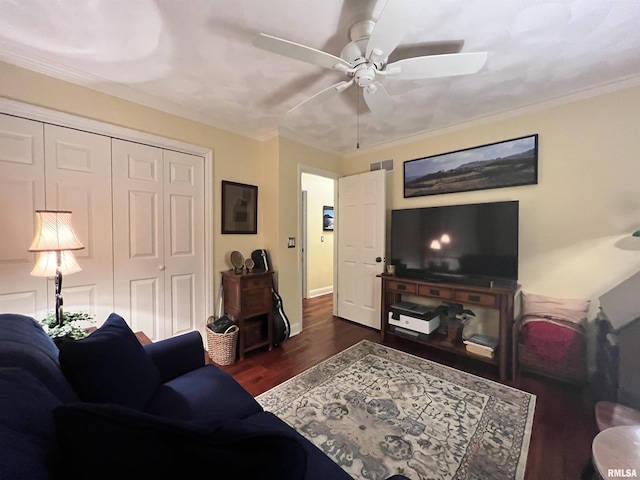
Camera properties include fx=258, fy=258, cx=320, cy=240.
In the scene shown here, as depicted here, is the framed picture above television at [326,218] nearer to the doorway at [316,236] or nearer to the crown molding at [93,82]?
the doorway at [316,236]

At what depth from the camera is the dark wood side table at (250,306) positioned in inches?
103

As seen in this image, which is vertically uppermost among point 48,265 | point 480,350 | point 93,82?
point 93,82

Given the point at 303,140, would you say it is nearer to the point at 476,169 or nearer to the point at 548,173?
the point at 476,169

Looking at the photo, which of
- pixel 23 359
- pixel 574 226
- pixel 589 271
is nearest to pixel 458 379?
pixel 589 271

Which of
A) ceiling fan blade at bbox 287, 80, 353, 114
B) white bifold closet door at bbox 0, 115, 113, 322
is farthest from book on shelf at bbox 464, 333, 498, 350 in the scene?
white bifold closet door at bbox 0, 115, 113, 322

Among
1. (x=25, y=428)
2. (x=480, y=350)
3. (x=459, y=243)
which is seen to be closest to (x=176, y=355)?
(x=25, y=428)

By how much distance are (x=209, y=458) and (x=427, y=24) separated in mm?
2110

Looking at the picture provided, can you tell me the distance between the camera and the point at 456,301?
2482 millimetres

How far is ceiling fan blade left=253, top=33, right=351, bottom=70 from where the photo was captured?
131 centimetres

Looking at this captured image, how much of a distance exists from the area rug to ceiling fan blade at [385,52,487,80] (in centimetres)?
225

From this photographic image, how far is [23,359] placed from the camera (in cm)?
84

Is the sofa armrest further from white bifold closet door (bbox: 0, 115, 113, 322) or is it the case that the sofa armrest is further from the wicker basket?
white bifold closet door (bbox: 0, 115, 113, 322)

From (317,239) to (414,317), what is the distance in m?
2.83

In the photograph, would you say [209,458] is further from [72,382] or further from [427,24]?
[427,24]
